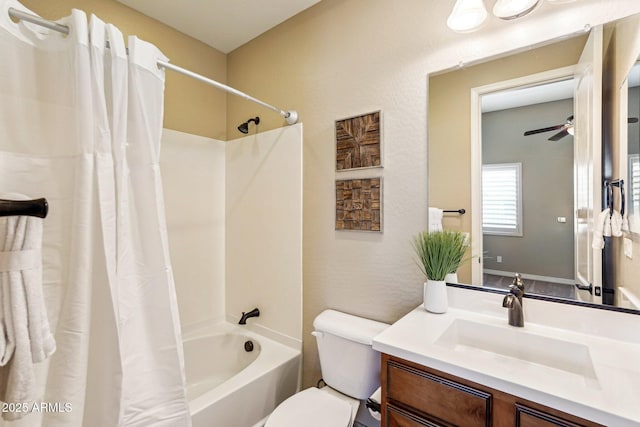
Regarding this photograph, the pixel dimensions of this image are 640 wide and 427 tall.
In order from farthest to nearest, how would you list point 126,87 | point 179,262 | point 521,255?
1. point 179,262
2. point 521,255
3. point 126,87

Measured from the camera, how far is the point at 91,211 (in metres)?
0.98

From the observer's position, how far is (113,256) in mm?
1014

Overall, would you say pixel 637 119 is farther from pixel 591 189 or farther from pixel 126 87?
pixel 126 87

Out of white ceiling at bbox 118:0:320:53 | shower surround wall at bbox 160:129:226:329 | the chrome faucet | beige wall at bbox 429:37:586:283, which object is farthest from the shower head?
the chrome faucet

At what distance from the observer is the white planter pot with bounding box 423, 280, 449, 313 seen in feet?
4.41

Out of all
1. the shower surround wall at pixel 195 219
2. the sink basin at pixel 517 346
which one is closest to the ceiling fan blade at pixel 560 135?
the sink basin at pixel 517 346

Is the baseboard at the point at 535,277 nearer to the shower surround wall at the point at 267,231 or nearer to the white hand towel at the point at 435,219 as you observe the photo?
the white hand towel at the point at 435,219

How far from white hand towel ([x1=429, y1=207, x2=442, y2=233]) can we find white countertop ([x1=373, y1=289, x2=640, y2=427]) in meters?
0.37

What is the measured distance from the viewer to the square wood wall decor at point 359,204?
1609 mm

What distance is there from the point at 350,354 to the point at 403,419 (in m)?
0.46

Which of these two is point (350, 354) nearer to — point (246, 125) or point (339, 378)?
point (339, 378)

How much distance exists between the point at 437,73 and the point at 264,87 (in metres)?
1.26

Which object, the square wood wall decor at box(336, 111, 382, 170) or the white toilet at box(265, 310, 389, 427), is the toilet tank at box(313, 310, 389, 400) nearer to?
the white toilet at box(265, 310, 389, 427)

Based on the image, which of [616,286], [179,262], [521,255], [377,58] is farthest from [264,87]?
[616,286]
